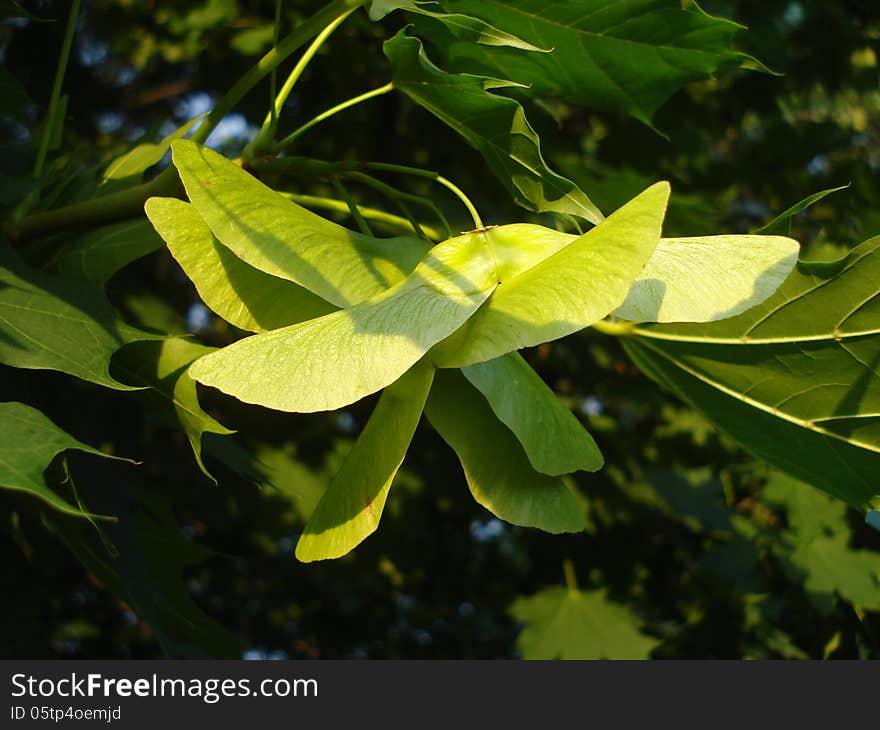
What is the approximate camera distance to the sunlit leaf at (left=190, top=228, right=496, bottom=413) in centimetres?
61

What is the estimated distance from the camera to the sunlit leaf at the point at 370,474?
0.67 meters

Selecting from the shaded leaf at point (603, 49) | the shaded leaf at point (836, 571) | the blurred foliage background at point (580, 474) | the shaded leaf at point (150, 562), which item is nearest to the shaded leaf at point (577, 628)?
the blurred foliage background at point (580, 474)

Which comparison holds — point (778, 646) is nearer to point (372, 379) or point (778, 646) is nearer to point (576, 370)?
point (576, 370)

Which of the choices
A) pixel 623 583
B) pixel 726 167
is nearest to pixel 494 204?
pixel 726 167

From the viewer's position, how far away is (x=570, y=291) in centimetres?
62

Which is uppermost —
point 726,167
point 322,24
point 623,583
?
point 322,24

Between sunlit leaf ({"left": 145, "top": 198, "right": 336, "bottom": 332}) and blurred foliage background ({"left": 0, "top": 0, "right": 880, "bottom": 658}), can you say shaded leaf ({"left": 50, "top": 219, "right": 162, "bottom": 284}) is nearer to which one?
sunlit leaf ({"left": 145, "top": 198, "right": 336, "bottom": 332})

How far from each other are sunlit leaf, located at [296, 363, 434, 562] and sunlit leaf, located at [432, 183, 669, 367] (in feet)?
0.13

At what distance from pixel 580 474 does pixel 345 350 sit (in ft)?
4.72

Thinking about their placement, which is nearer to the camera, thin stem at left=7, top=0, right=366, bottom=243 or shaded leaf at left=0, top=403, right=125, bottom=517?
shaded leaf at left=0, top=403, right=125, bottom=517

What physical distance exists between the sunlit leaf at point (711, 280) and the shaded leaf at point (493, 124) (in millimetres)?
105

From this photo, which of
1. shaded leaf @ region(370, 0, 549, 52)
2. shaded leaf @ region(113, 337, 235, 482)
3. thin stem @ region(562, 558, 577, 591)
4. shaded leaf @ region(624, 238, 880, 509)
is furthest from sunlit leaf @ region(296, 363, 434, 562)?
thin stem @ region(562, 558, 577, 591)

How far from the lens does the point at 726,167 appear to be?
7.57 ft

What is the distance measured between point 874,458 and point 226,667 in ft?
2.26
